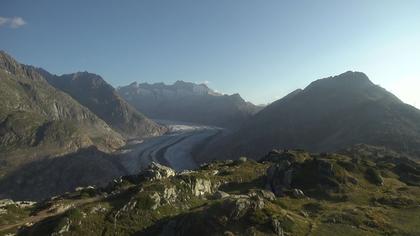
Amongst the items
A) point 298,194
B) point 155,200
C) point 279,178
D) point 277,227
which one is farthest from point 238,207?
point 279,178

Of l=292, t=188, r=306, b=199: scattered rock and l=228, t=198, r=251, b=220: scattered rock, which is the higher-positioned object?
l=228, t=198, r=251, b=220: scattered rock

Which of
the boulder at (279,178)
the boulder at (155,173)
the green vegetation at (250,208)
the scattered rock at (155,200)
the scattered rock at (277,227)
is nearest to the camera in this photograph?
the scattered rock at (277,227)

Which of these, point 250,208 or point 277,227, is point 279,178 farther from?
point 277,227

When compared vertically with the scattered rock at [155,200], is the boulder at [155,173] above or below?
above

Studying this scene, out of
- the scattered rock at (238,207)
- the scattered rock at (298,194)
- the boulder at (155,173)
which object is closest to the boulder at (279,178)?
the scattered rock at (298,194)

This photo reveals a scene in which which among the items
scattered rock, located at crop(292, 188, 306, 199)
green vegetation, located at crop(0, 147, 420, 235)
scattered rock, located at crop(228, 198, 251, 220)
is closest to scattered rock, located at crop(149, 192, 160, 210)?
green vegetation, located at crop(0, 147, 420, 235)

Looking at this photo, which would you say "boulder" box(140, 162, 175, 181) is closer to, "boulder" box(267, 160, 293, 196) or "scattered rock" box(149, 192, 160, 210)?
"boulder" box(267, 160, 293, 196)

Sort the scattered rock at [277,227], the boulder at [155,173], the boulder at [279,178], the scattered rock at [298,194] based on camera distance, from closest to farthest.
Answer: the scattered rock at [277,227] → the scattered rock at [298,194] → the boulder at [279,178] → the boulder at [155,173]

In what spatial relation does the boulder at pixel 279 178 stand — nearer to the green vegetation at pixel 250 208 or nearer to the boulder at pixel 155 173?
the green vegetation at pixel 250 208

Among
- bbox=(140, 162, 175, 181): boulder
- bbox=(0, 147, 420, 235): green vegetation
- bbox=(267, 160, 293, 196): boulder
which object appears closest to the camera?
bbox=(0, 147, 420, 235): green vegetation

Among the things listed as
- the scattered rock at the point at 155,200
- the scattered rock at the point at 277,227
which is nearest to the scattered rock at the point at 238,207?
the scattered rock at the point at 277,227

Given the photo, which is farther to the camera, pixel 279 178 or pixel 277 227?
pixel 279 178

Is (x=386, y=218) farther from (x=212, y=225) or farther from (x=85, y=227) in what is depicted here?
(x=85, y=227)

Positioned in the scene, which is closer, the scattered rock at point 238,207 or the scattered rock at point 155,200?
the scattered rock at point 238,207
